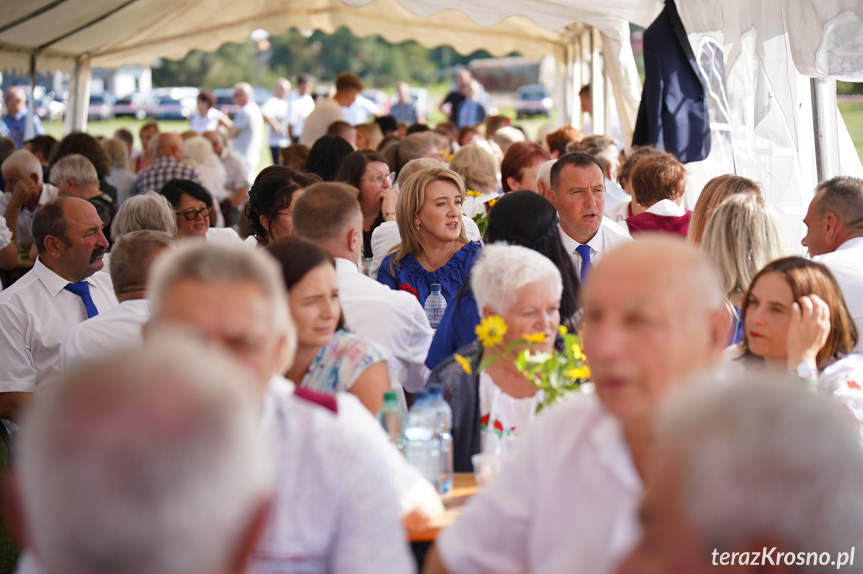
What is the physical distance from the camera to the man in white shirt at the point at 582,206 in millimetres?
5031

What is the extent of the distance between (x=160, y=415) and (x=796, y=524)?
76cm

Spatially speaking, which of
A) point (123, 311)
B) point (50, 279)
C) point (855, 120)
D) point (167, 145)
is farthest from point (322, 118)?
point (855, 120)

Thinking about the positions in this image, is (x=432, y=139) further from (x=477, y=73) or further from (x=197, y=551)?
(x=477, y=73)

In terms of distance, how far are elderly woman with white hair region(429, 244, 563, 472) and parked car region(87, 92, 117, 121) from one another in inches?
1423

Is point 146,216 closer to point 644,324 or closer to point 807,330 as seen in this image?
point 807,330

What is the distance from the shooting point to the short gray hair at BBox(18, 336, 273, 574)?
1016mm

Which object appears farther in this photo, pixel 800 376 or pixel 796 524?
pixel 800 376

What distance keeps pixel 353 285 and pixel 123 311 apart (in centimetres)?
89

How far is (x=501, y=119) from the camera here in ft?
38.1

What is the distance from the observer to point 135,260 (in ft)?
11.6

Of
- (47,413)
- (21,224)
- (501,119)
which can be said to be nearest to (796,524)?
(47,413)

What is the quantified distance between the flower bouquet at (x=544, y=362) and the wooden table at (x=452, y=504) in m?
0.33

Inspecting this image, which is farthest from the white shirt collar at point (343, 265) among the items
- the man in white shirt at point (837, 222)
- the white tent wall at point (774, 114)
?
the white tent wall at point (774, 114)

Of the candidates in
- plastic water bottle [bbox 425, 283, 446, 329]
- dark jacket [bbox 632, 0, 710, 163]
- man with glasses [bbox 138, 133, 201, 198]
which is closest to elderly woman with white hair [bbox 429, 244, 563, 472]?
plastic water bottle [bbox 425, 283, 446, 329]
